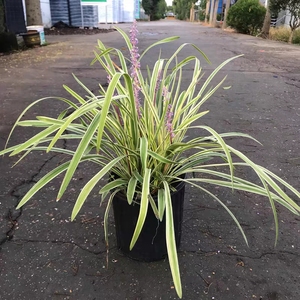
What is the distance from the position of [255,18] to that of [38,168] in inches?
513

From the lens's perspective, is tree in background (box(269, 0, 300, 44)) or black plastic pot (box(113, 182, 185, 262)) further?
tree in background (box(269, 0, 300, 44))

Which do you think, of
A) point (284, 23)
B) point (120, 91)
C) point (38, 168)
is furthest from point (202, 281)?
point (284, 23)

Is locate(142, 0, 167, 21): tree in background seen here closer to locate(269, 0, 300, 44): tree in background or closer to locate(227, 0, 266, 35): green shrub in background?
locate(227, 0, 266, 35): green shrub in background

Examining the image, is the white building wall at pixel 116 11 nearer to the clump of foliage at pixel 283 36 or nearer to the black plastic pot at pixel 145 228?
the clump of foliage at pixel 283 36

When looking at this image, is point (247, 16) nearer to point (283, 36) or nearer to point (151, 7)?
point (283, 36)

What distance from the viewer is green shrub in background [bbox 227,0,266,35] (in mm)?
12328

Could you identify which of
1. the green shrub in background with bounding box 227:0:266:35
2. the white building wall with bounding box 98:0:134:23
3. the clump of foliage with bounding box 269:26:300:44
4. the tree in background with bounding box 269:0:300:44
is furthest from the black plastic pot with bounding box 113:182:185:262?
the white building wall with bounding box 98:0:134:23

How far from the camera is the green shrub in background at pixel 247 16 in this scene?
40.4 feet

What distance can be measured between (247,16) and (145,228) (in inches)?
538

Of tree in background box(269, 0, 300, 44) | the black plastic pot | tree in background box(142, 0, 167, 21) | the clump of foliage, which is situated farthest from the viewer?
tree in background box(142, 0, 167, 21)

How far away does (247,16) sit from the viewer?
12836mm

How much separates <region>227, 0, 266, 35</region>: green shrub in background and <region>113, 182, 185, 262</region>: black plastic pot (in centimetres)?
1308

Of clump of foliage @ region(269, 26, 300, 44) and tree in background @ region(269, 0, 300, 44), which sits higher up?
tree in background @ region(269, 0, 300, 44)

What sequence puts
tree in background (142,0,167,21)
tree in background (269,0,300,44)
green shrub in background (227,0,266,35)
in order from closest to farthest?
tree in background (269,0,300,44) → green shrub in background (227,0,266,35) → tree in background (142,0,167,21)
